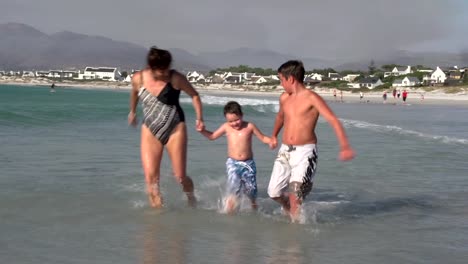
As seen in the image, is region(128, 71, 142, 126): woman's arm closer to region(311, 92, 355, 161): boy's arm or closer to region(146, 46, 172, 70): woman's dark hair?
region(146, 46, 172, 70): woman's dark hair

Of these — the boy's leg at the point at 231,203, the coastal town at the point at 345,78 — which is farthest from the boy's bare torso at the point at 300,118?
the coastal town at the point at 345,78

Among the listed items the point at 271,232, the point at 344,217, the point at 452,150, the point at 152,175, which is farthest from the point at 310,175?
the point at 452,150

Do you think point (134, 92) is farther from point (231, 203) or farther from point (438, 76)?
point (438, 76)

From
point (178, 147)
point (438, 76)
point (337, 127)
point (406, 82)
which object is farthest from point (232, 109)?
point (438, 76)

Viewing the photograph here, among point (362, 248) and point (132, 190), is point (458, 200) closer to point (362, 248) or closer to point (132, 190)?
point (362, 248)

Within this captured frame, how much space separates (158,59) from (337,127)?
168 centimetres

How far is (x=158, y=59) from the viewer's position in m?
5.53

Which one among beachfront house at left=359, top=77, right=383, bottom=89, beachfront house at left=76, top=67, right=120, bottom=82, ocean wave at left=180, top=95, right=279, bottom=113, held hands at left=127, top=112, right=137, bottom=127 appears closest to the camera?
held hands at left=127, top=112, right=137, bottom=127

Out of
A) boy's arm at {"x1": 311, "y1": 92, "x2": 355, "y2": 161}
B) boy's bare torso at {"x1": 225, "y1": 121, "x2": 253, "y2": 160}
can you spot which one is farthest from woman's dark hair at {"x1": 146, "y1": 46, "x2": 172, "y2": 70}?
boy's arm at {"x1": 311, "y1": 92, "x2": 355, "y2": 161}

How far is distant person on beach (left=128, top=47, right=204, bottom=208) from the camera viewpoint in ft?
18.5

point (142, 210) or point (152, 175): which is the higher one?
point (152, 175)

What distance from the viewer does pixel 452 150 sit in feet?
41.9

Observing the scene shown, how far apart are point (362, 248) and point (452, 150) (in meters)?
8.51

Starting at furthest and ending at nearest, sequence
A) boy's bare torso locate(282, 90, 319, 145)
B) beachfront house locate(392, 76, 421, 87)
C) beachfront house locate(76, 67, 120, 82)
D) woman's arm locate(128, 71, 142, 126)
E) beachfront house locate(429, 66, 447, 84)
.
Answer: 1. beachfront house locate(76, 67, 120, 82)
2. beachfront house locate(429, 66, 447, 84)
3. beachfront house locate(392, 76, 421, 87)
4. woman's arm locate(128, 71, 142, 126)
5. boy's bare torso locate(282, 90, 319, 145)
